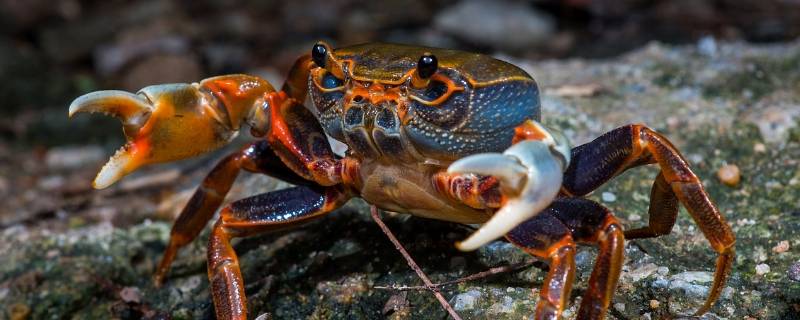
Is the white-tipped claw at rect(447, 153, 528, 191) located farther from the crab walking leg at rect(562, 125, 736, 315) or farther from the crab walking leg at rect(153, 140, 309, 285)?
the crab walking leg at rect(153, 140, 309, 285)

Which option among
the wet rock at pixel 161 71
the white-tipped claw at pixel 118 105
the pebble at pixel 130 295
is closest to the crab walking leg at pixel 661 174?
the white-tipped claw at pixel 118 105

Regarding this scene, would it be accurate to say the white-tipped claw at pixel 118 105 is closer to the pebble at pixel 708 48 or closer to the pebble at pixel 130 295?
the pebble at pixel 130 295

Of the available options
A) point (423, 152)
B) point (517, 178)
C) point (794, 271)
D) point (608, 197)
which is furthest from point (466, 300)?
point (794, 271)

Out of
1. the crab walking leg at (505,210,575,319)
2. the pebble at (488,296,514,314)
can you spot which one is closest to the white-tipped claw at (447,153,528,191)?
the crab walking leg at (505,210,575,319)

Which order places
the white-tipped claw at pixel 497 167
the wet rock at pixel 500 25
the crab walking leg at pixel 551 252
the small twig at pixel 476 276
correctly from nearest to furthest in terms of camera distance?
the white-tipped claw at pixel 497 167 → the crab walking leg at pixel 551 252 → the small twig at pixel 476 276 → the wet rock at pixel 500 25

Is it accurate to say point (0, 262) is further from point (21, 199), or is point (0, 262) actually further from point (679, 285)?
point (679, 285)

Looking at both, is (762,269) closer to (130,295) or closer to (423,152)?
(423,152)
